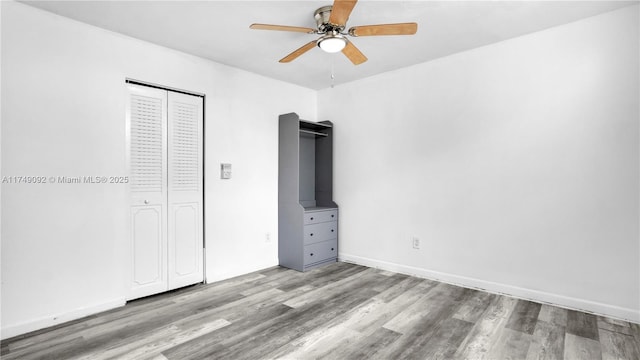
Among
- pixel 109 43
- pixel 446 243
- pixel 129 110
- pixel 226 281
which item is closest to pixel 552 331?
pixel 446 243

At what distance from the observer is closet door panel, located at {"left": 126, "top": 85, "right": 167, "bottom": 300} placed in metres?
3.05

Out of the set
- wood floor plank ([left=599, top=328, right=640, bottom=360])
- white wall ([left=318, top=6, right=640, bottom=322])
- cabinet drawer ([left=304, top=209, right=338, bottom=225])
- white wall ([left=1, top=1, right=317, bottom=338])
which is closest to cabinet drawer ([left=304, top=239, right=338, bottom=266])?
cabinet drawer ([left=304, top=209, right=338, bottom=225])

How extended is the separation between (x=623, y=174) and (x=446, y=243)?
5.32ft

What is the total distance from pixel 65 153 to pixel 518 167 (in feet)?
13.3

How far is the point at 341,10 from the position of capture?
2061mm

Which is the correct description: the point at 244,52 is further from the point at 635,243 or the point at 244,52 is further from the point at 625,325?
the point at 625,325

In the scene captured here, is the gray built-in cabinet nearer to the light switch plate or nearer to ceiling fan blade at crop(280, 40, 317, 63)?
the light switch plate

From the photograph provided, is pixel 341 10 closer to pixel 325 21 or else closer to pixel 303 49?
pixel 325 21

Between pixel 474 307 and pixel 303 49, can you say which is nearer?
pixel 303 49

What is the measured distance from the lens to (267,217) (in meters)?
4.23

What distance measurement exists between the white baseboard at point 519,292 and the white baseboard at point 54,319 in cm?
287

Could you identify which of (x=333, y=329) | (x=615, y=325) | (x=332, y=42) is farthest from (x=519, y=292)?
(x=332, y=42)

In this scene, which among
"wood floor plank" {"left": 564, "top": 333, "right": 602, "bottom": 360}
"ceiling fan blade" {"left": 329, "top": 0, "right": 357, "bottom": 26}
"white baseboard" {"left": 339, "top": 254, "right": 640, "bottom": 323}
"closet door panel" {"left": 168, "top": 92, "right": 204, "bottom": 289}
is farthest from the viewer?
"closet door panel" {"left": 168, "top": 92, "right": 204, "bottom": 289}

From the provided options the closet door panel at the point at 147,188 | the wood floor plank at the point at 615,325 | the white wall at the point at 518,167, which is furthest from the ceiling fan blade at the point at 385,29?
the wood floor plank at the point at 615,325
